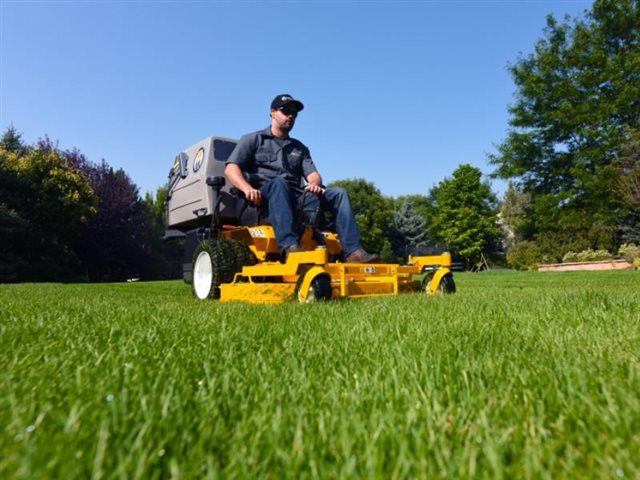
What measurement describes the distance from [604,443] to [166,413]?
35.6 inches

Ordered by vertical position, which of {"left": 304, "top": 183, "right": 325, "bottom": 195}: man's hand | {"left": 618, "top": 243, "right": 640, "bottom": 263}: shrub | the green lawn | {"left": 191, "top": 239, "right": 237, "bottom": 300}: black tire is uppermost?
{"left": 304, "top": 183, "right": 325, "bottom": 195}: man's hand

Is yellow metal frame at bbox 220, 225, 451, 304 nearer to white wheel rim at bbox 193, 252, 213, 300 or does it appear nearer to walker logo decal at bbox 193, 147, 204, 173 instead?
white wheel rim at bbox 193, 252, 213, 300

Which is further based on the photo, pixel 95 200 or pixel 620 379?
pixel 95 200

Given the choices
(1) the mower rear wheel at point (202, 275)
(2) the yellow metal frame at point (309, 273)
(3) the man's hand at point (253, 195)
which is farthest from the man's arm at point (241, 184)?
(1) the mower rear wheel at point (202, 275)

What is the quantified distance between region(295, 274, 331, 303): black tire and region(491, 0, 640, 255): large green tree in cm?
2241

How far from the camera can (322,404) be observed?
1.08m

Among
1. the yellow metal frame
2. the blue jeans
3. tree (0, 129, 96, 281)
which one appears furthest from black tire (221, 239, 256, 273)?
tree (0, 129, 96, 281)

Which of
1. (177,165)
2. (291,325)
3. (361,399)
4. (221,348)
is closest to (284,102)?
(177,165)

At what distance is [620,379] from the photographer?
1214mm

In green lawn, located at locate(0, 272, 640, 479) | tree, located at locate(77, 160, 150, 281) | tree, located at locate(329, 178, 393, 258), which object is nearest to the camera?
green lawn, located at locate(0, 272, 640, 479)

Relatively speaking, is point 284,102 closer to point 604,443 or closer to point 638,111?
point 604,443

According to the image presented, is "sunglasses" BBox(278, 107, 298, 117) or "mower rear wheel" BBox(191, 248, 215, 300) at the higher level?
"sunglasses" BBox(278, 107, 298, 117)

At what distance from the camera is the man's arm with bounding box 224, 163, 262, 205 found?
429 cm

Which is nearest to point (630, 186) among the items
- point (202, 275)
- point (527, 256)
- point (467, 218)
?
point (527, 256)
